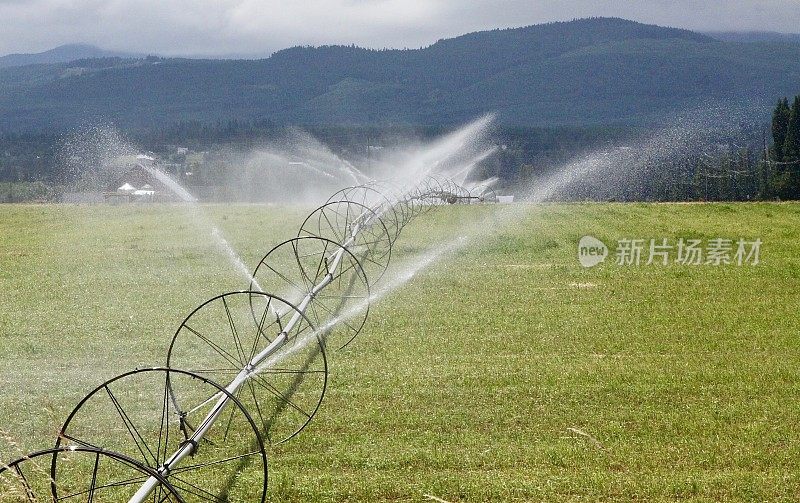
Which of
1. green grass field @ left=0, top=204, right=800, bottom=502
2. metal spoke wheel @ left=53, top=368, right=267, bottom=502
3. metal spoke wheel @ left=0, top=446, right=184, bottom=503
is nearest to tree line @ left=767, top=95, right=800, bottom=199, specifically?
green grass field @ left=0, top=204, right=800, bottom=502

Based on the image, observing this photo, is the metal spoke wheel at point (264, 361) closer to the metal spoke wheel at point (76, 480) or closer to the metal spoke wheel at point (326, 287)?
the metal spoke wheel at point (326, 287)

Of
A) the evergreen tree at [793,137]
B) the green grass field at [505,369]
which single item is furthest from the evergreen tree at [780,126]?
the green grass field at [505,369]

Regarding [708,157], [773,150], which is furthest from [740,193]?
[708,157]

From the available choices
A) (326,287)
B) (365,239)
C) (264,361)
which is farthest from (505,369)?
(365,239)

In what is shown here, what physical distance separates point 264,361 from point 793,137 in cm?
5050

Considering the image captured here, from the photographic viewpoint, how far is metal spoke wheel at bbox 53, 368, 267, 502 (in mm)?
7113

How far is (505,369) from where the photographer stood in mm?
11242

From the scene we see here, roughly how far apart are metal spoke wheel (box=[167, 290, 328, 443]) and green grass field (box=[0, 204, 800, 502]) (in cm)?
27

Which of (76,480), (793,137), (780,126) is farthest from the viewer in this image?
(780,126)

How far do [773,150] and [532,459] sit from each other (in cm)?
5363

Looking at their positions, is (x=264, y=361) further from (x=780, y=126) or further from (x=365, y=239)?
(x=780, y=126)

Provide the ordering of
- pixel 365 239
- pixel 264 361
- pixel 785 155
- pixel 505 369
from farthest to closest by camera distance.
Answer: pixel 785 155, pixel 365 239, pixel 505 369, pixel 264 361

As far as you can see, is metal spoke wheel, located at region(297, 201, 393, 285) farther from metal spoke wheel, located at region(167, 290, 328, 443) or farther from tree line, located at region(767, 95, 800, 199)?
tree line, located at region(767, 95, 800, 199)

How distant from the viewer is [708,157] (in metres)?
68.9
